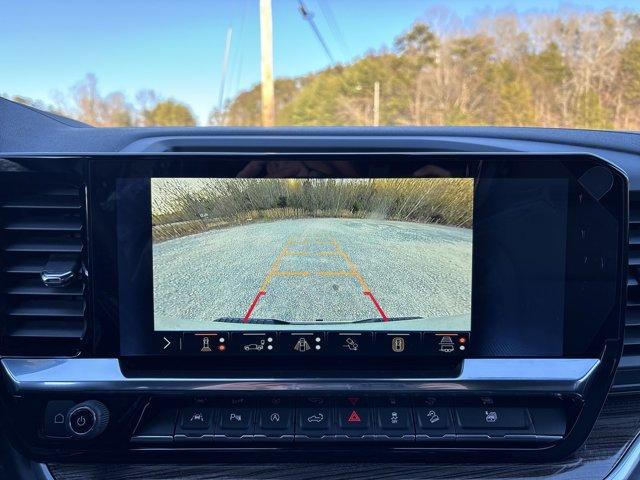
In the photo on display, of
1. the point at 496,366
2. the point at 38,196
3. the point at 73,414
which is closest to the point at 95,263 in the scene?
the point at 38,196

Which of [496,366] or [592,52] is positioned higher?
[592,52]

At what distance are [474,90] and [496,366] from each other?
10.8 ft

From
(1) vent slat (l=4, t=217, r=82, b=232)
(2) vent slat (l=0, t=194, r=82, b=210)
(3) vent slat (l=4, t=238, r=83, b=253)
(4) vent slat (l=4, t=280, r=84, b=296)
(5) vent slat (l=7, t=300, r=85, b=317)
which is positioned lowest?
(5) vent slat (l=7, t=300, r=85, b=317)

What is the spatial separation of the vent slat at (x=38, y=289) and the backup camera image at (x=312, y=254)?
0.24 metres

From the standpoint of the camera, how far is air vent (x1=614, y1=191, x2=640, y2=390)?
1.67 meters

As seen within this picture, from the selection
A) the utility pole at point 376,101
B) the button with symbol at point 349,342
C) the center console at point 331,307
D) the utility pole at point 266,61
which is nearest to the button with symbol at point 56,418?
the center console at point 331,307

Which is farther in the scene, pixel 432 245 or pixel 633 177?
pixel 633 177

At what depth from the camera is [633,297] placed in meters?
1.71

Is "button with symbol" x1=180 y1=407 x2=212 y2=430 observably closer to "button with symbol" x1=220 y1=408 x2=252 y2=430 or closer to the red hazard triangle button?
"button with symbol" x1=220 y1=408 x2=252 y2=430

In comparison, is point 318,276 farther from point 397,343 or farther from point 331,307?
point 397,343

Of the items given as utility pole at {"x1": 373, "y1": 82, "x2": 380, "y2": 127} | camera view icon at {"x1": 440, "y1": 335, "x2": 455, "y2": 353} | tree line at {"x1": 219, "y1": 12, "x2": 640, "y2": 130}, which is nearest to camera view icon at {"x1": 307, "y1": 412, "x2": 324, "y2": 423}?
camera view icon at {"x1": 440, "y1": 335, "x2": 455, "y2": 353}

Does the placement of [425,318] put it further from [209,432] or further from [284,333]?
[209,432]

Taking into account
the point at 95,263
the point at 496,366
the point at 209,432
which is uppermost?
the point at 95,263

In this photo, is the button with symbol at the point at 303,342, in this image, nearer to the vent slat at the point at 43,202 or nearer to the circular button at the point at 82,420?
the circular button at the point at 82,420
